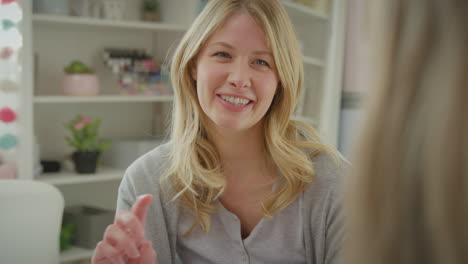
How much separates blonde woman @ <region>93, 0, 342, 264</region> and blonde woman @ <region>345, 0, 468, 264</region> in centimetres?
87

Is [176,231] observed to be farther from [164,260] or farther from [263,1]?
[263,1]

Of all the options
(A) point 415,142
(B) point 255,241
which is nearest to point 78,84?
(B) point 255,241

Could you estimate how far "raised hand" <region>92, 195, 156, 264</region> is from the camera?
1.07m

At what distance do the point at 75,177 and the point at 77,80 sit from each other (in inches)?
20.6

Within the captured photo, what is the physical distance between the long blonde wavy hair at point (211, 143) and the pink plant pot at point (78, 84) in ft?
5.28

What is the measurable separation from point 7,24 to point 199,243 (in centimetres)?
177

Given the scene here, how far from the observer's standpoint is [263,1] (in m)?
1.44

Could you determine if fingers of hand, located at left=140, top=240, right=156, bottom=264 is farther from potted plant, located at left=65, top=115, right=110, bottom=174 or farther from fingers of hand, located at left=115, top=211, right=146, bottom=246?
potted plant, located at left=65, top=115, right=110, bottom=174

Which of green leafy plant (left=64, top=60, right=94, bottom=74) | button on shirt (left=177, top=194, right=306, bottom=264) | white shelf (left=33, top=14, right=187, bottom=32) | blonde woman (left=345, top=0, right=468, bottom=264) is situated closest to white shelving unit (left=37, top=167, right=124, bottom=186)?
green leafy plant (left=64, top=60, right=94, bottom=74)

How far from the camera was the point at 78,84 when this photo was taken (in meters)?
3.05

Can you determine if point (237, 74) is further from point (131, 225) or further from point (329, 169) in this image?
point (131, 225)

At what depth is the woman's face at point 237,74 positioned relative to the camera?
142 centimetres

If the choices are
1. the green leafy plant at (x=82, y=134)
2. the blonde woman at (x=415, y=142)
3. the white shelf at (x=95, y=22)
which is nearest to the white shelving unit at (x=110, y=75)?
the white shelf at (x=95, y=22)

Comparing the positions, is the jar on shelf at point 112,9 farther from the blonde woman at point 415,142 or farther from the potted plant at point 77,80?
the blonde woman at point 415,142
